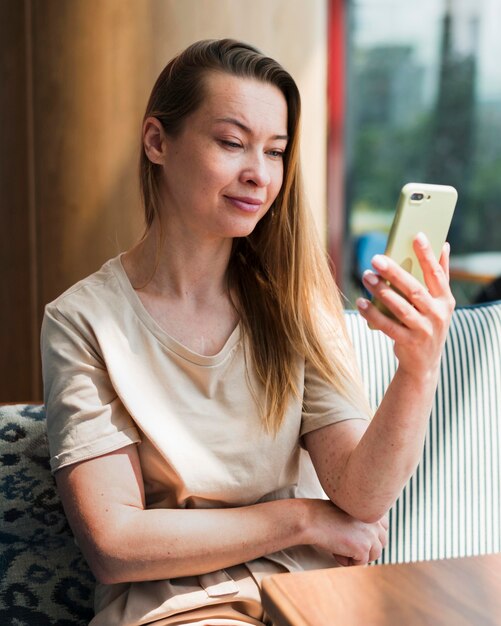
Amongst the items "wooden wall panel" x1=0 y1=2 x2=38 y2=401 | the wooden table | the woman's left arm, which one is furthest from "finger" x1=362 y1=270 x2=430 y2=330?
"wooden wall panel" x1=0 y1=2 x2=38 y2=401

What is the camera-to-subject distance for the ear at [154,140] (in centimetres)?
156

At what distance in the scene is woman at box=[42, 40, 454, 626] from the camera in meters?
1.35

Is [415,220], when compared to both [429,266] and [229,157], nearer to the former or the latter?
[429,266]

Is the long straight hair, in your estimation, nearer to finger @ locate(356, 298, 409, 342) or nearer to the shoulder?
the shoulder

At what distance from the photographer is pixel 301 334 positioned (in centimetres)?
157

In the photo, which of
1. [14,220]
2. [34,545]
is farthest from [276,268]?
[14,220]

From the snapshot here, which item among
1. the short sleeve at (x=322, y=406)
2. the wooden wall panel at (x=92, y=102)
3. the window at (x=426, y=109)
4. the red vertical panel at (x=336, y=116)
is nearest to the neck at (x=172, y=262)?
the short sleeve at (x=322, y=406)

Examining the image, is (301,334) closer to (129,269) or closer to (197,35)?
(129,269)

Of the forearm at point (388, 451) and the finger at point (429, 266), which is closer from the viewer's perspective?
the finger at point (429, 266)

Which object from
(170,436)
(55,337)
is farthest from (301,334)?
(55,337)

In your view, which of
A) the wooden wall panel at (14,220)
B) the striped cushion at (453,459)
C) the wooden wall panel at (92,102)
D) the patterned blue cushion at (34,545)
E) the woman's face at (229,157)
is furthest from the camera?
the wooden wall panel at (14,220)

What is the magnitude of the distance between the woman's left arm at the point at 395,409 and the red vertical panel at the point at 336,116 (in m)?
4.11

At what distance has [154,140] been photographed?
1.57 metres

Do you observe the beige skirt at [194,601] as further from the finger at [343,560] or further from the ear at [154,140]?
the ear at [154,140]
